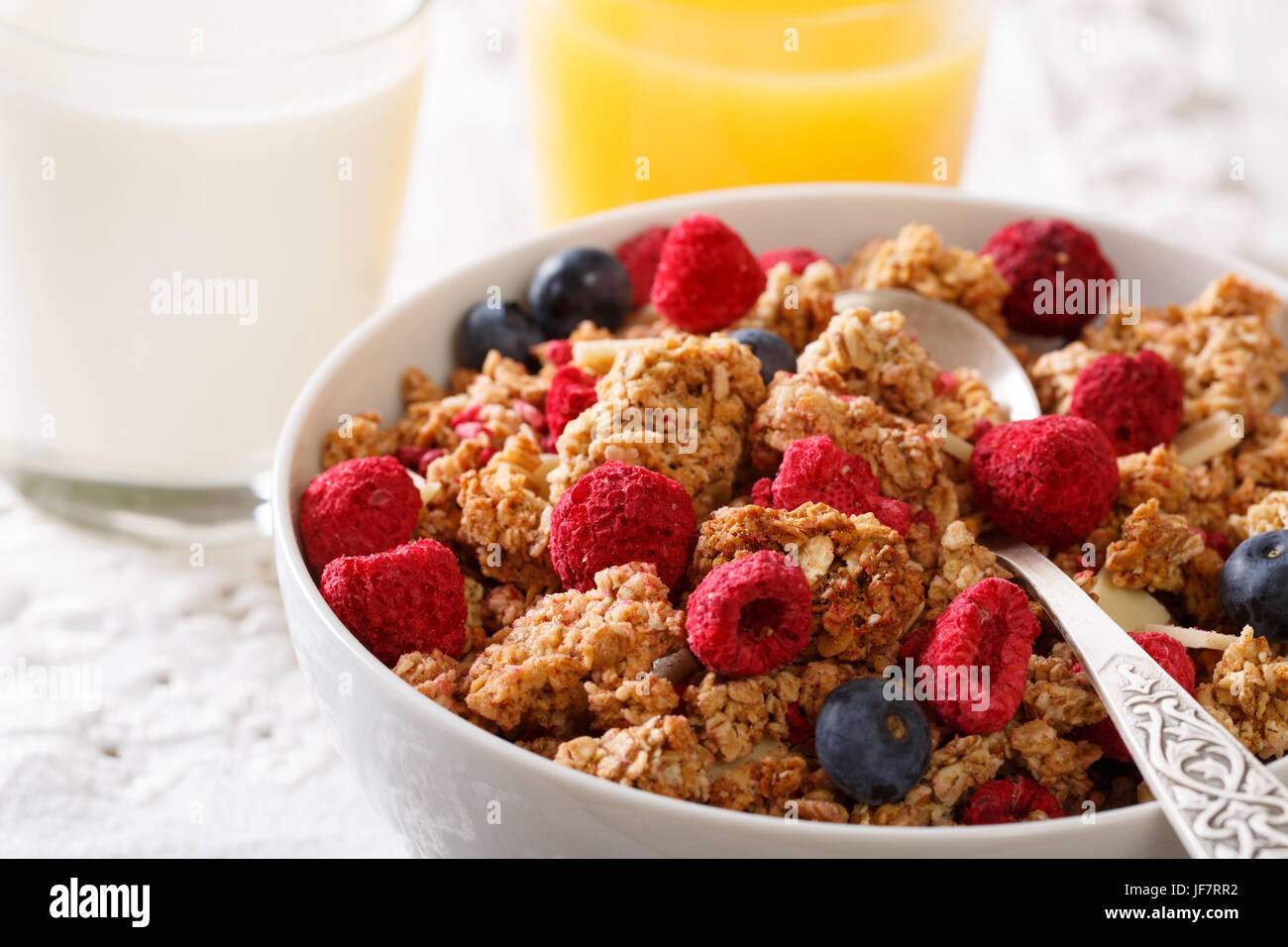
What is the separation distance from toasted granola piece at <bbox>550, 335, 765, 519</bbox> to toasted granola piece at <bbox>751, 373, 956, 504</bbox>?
0.02m

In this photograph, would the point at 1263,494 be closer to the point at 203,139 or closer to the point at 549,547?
the point at 549,547

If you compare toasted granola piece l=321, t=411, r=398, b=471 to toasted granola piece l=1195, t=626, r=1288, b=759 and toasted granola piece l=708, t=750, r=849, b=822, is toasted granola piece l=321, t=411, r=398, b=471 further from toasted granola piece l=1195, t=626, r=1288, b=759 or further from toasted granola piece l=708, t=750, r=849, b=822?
toasted granola piece l=1195, t=626, r=1288, b=759

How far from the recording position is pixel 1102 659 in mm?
890

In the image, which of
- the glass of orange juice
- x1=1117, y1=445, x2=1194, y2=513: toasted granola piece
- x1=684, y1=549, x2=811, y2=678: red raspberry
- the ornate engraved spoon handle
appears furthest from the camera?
the glass of orange juice

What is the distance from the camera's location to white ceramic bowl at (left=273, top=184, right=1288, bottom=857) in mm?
778

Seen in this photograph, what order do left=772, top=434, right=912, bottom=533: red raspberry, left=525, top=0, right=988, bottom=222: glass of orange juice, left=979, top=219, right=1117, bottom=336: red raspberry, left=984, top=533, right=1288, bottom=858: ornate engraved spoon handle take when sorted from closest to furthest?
left=984, top=533, right=1288, bottom=858: ornate engraved spoon handle → left=772, top=434, right=912, bottom=533: red raspberry → left=979, top=219, right=1117, bottom=336: red raspberry → left=525, top=0, right=988, bottom=222: glass of orange juice

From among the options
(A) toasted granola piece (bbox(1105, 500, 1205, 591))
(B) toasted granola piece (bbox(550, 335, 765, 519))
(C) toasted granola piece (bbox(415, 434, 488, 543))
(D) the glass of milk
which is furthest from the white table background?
(A) toasted granola piece (bbox(1105, 500, 1205, 591))

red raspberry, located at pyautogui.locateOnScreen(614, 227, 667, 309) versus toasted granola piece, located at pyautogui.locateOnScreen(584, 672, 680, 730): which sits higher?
red raspberry, located at pyautogui.locateOnScreen(614, 227, 667, 309)

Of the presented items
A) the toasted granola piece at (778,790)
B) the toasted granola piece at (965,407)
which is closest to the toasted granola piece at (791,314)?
the toasted granola piece at (965,407)

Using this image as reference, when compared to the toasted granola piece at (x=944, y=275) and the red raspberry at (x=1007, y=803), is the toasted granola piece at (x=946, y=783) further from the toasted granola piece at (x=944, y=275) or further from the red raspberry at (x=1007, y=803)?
the toasted granola piece at (x=944, y=275)

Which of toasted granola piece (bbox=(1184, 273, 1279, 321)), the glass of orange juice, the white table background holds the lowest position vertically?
the white table background

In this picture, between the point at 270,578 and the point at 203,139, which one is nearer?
the point at 203,139
